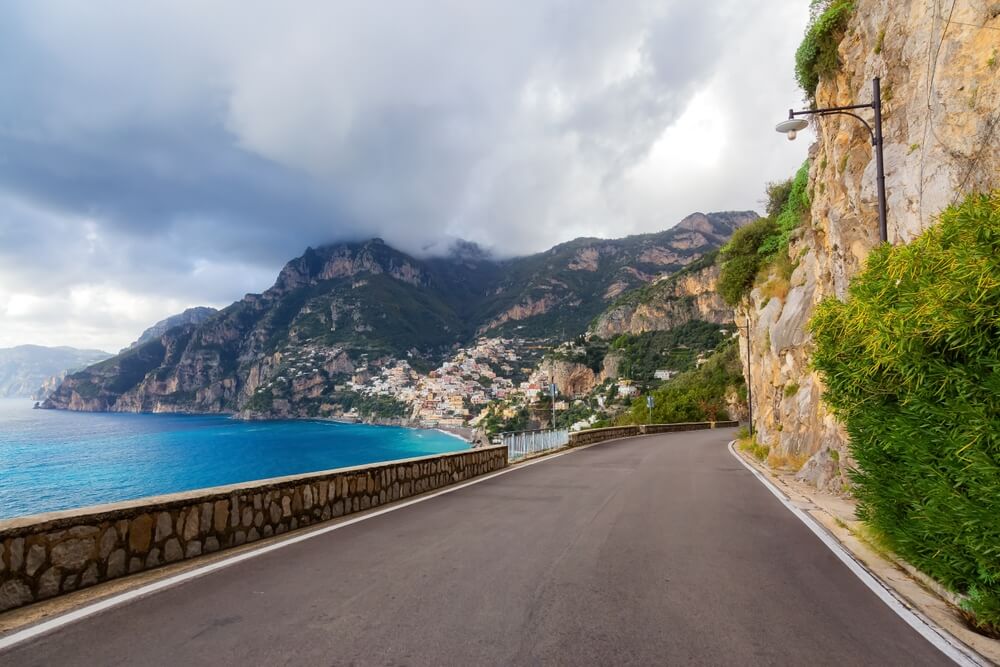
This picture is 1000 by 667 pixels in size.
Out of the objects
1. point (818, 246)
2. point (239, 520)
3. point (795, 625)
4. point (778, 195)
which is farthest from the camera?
point (778, 195)

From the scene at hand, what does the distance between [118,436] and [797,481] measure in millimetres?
135055

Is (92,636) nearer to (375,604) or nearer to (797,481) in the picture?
(375,604)

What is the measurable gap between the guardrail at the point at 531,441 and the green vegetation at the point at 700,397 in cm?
2835

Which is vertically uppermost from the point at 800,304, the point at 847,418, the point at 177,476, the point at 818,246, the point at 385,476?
the point at 818,246

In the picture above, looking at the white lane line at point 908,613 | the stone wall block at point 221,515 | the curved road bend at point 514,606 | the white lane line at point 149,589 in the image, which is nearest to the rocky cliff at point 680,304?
the white lane line at point 908,613

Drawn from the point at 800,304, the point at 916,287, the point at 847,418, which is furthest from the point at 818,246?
the point at 916,287

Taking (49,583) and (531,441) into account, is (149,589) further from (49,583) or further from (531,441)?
(531,441)

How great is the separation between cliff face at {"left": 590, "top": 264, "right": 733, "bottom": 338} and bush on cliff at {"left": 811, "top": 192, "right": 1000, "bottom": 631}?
126m

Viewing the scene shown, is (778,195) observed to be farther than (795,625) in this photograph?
Yes

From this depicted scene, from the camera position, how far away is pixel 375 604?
158 inches

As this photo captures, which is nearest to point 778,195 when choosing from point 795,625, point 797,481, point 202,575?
point 797,481

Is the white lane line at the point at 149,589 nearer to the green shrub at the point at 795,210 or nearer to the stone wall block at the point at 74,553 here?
the stone wall block at the point at 74,553

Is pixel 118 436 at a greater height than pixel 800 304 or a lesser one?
lesser

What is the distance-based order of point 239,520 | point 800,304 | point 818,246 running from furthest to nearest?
point 800,304
point 818,246
point 239,520
